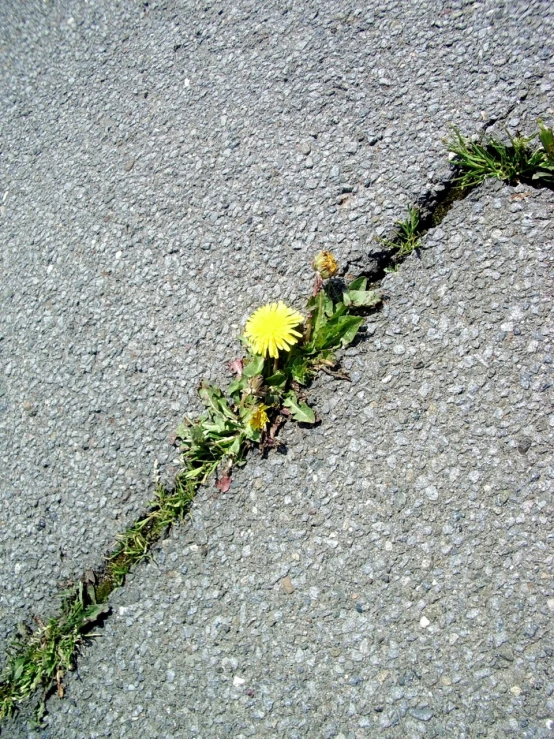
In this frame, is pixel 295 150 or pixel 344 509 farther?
pixel 295 150

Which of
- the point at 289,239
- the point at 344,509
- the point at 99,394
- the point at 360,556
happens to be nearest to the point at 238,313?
the point at 289,239

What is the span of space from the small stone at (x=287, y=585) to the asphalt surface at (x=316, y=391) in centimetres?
2

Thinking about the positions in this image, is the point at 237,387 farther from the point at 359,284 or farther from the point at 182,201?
the point at 182,201

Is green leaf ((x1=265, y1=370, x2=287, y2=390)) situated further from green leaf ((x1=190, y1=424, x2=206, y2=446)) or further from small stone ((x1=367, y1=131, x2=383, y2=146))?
small stone ((x1=367, y1=131, x2=383, y2=146))

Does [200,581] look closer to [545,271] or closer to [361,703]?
[361,703]

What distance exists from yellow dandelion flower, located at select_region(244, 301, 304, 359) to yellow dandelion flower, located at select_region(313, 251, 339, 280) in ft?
0.59

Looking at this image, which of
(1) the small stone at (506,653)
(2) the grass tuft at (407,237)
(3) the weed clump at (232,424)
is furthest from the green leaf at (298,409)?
(1) the small stone at (506,653)

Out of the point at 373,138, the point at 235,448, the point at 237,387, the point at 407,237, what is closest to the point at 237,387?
the point at 237,387

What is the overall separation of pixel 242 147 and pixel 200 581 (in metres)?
1.77

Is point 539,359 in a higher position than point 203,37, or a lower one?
lower

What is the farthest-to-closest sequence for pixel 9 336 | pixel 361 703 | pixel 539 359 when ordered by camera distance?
pixel 9 336 → pixel 539 359 → pixel 361 703

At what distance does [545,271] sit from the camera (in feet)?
7.32

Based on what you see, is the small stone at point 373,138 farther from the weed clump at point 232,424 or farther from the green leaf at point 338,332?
the green leaf at point 338,332

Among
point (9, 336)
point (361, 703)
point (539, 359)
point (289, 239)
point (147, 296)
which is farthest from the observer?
point (9, 336)
